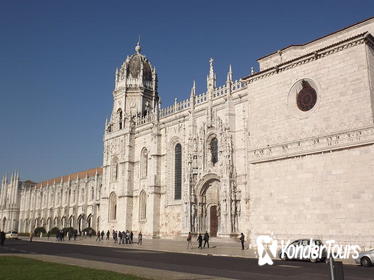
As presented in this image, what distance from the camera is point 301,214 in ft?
69.2

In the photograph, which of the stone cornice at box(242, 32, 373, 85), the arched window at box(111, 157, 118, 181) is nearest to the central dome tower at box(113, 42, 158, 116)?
the arched window at box(111, 157, 118, 181)

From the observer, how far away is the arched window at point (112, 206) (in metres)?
49.8

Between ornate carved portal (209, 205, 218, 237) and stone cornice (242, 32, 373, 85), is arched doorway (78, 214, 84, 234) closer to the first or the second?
ornate carved portal (209, 205, 218, 237)

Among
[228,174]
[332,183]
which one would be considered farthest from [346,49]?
[228,174]

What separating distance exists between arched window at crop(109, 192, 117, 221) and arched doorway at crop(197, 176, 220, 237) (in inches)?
650

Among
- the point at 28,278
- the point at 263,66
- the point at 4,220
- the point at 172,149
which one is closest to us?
the point at 28,278

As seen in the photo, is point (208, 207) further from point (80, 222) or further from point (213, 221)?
point (80, 222)

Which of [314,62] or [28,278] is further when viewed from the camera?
[314,62]

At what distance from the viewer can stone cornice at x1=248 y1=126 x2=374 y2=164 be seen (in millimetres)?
19344

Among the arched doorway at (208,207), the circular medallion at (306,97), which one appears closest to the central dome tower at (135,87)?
the arched doorway at (208,207)

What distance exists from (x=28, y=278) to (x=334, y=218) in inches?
601

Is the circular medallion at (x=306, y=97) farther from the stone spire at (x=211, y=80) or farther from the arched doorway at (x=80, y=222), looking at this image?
the arched doorway at (x=80, y=222)

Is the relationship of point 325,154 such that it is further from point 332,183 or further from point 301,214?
point 301,214

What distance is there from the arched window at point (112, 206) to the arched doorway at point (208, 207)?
16517 mm
